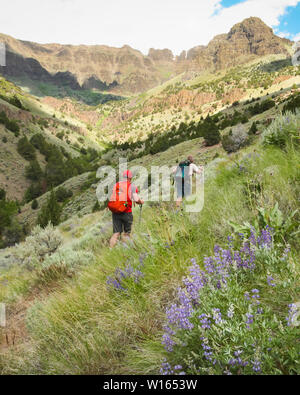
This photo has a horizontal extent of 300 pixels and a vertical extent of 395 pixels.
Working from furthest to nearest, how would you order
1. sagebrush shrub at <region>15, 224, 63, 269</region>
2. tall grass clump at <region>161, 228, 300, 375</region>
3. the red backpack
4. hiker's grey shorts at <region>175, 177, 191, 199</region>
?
sagebrush shrub at <region>15, 224, 63, 269</region> < hiker's grey shorts at <region>175, 177, 191, 199</region> < the red backpack < tall grass clump at <region>161, 228, 300, 375</region>

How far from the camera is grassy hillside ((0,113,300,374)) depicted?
4.50 ft

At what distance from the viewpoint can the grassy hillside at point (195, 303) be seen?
53.9 inches

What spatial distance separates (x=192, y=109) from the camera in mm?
141125

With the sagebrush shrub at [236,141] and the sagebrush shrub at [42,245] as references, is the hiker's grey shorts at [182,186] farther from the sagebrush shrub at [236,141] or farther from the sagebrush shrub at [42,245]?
the sagebrush shrub at [236,141]

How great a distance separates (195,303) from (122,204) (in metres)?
4.45

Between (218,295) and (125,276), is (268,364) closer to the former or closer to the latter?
(218,295)

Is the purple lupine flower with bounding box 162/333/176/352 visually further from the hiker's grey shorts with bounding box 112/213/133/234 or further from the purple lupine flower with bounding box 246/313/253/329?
the hiker's grey shorts with bounding box 112/213/133/234

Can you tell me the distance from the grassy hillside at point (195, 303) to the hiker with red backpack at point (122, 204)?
2.37 meters

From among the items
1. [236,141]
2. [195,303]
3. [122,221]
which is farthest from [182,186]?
[236,141]

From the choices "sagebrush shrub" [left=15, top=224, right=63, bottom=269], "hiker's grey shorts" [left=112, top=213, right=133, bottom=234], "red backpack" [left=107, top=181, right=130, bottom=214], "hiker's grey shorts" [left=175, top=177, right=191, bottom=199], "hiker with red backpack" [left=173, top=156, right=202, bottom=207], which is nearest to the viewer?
"red backpack" [left=107, top=181, right=130, bottom=214]

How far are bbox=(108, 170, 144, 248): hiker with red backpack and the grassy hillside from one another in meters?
2.37

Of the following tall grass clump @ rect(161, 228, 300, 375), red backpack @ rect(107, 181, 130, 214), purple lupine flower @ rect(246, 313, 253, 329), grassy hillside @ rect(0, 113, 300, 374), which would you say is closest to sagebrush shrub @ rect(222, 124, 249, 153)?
red backpack @ rect(107, 181, 130, 214)

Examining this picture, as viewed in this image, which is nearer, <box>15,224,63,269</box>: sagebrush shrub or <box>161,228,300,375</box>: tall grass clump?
<box>161,228,300,375</box>: tall grass clump

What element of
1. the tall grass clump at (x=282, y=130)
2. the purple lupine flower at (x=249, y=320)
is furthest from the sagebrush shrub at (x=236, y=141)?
the purple lupine flower at (x=249, y=320)
